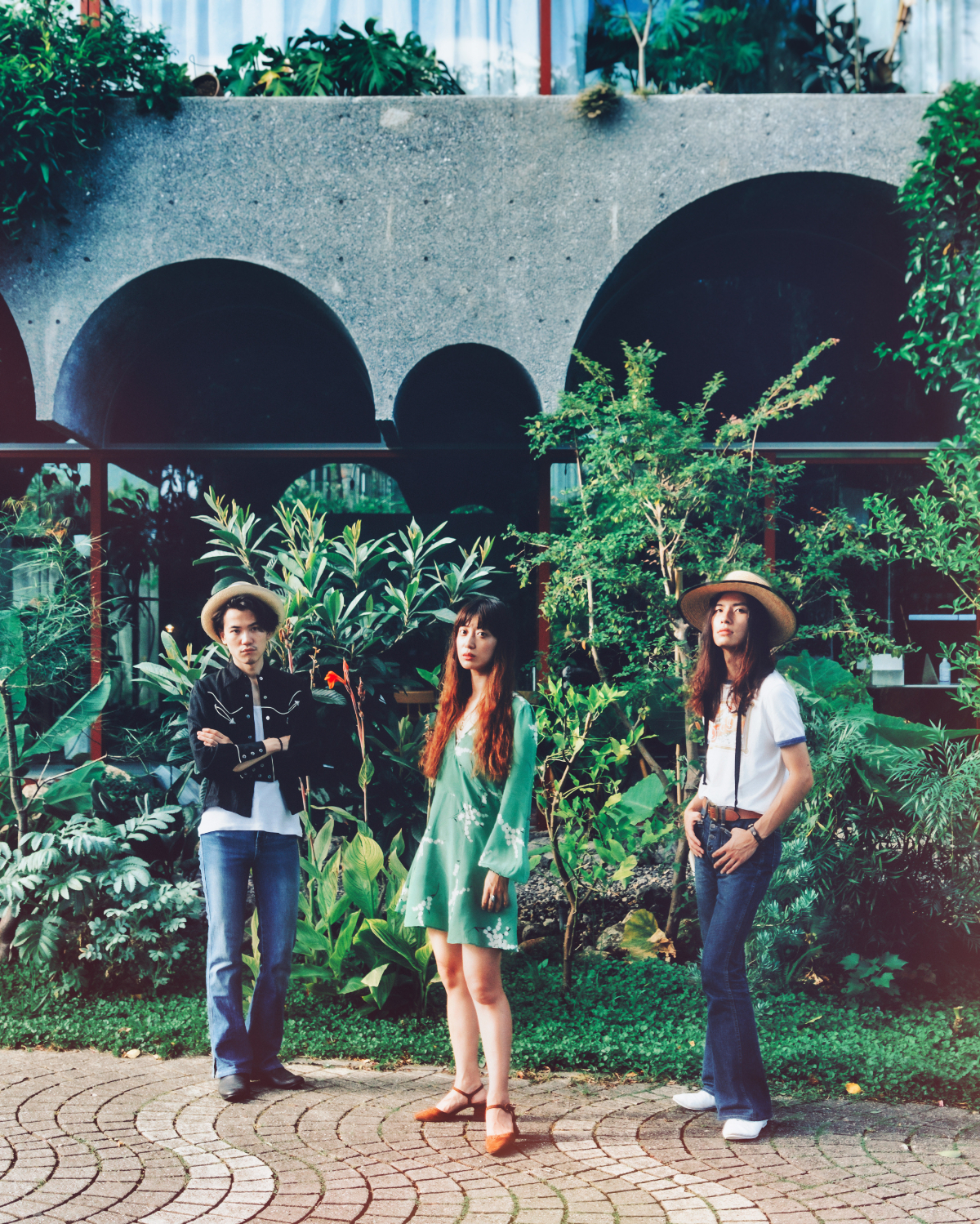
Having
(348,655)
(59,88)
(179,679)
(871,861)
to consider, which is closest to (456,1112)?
(871,861)

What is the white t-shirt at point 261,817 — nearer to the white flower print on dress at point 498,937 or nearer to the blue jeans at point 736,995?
the white flower print on dress at point 498,937

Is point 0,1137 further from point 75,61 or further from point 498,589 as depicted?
point 75,61

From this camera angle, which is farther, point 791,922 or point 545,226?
point 545,226

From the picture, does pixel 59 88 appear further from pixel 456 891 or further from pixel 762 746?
pixel 762 746

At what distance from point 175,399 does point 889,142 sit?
571cm

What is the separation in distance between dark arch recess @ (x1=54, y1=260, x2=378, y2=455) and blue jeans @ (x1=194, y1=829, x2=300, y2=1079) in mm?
4683

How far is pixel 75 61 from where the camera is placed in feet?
21.7

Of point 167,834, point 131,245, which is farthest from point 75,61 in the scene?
point 167,834

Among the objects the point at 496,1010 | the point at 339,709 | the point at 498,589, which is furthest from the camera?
Answer: the point at 498,589

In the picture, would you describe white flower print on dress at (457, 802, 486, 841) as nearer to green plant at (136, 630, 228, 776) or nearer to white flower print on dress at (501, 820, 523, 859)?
white flower print on dress at (501, 820, 523, 859)

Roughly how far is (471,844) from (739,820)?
37.2 inches

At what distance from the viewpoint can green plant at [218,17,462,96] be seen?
7000 millimetres

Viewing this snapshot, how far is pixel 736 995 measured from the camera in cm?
331

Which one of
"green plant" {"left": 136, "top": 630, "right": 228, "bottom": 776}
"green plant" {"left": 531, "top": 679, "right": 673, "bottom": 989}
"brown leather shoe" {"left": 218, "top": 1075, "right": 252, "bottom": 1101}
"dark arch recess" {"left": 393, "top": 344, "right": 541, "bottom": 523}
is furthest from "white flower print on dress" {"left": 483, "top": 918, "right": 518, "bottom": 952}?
"dark arch recess" {"left": 393, "top": 344, "right": 541, "bottom": 523}
